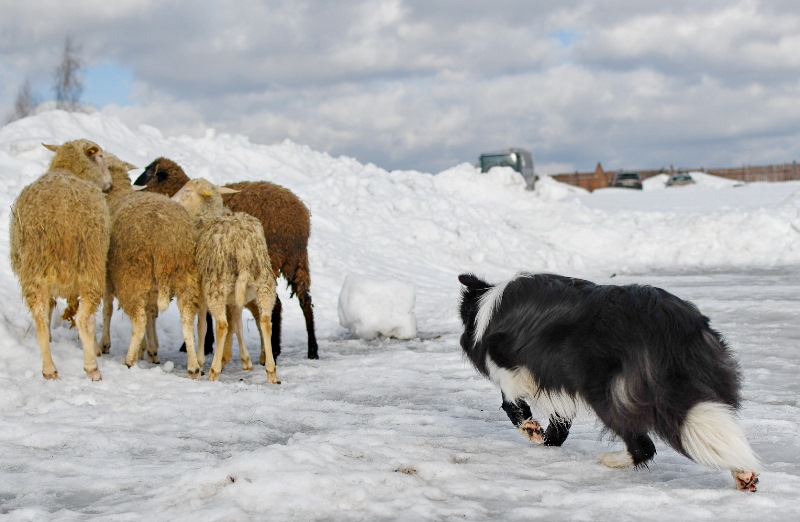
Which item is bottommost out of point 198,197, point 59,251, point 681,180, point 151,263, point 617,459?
point 617,459

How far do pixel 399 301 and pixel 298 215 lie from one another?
190 centimetres

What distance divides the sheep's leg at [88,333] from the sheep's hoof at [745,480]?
17.0 feet

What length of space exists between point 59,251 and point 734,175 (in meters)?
55.0

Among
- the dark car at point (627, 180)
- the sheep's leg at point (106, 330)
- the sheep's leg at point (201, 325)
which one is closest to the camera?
the sheep's leg at point (201, 325)

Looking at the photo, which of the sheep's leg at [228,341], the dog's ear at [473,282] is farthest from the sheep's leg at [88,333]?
the dog's ear at [473,282]

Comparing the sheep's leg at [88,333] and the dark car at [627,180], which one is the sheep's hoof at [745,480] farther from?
the dark car at [627,180]

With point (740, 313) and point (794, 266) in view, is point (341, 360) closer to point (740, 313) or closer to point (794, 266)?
point (740, 313)

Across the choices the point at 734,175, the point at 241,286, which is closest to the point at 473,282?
the point at 241,286

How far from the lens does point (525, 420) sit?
5223 mm

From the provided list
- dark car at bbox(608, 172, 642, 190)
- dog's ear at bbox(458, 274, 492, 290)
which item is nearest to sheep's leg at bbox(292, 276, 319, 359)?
dog's ear at bbox(458, 274, 492, 290)

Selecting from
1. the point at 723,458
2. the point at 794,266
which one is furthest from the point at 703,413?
the point at 794,266

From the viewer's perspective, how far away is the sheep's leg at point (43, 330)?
695 centimetres

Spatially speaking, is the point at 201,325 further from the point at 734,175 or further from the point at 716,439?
the point at 734,175

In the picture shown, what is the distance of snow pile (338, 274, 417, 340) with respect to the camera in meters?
10.3
